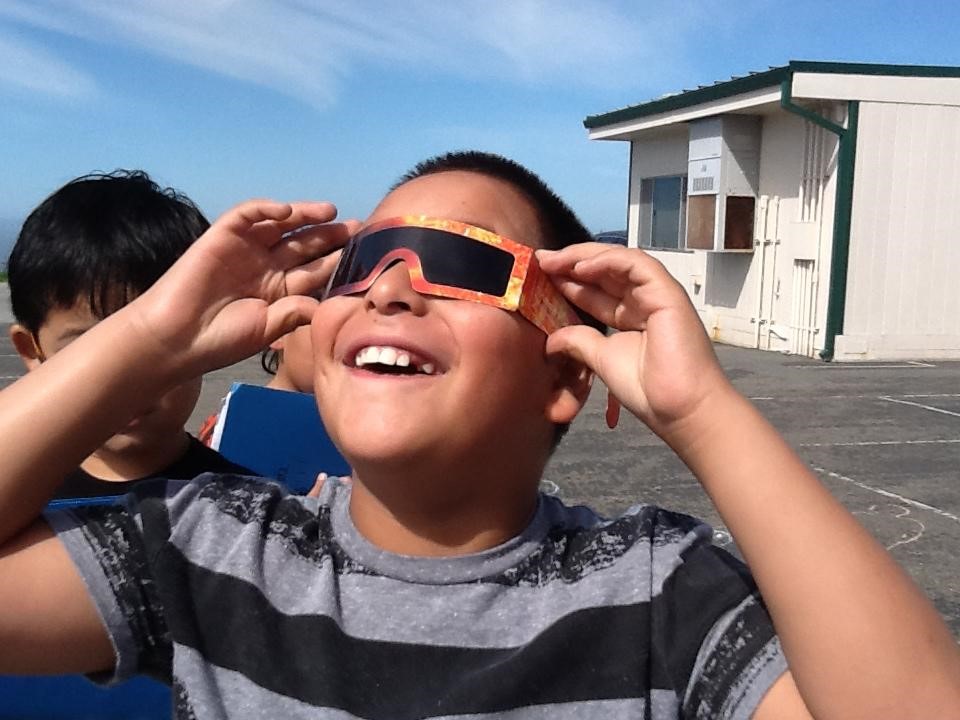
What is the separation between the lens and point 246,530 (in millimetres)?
1642

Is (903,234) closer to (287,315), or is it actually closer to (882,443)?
(882,443)

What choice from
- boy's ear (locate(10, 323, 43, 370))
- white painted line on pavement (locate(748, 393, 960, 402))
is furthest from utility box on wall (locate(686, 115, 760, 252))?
boy's ear (locate(10, 323, 43, 370))

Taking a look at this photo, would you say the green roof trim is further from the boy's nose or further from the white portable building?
the boy's nose

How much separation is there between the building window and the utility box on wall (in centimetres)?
158

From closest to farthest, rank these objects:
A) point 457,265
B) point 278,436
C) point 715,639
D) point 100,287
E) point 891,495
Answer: point 715,639 → point 457,265 → point 100,287 → point 278,436 → point 891,495

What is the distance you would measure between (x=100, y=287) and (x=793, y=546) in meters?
1.84

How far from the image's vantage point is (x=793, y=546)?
1.33 meters

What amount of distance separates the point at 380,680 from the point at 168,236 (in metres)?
1.50

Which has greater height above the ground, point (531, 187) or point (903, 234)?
point (903, 234)

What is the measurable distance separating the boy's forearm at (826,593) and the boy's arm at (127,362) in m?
0.89

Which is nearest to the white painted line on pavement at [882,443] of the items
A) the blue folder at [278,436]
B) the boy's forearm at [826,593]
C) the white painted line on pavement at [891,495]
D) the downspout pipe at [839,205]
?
the white painted line on pavement at [891,495]

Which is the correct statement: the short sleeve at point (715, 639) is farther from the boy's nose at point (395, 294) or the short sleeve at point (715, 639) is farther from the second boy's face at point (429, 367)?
the boy's nose at point (395, 294)

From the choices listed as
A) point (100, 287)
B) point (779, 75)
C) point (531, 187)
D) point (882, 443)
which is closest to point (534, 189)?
point (531, 187)

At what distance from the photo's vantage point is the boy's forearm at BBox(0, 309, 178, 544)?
1.56m
